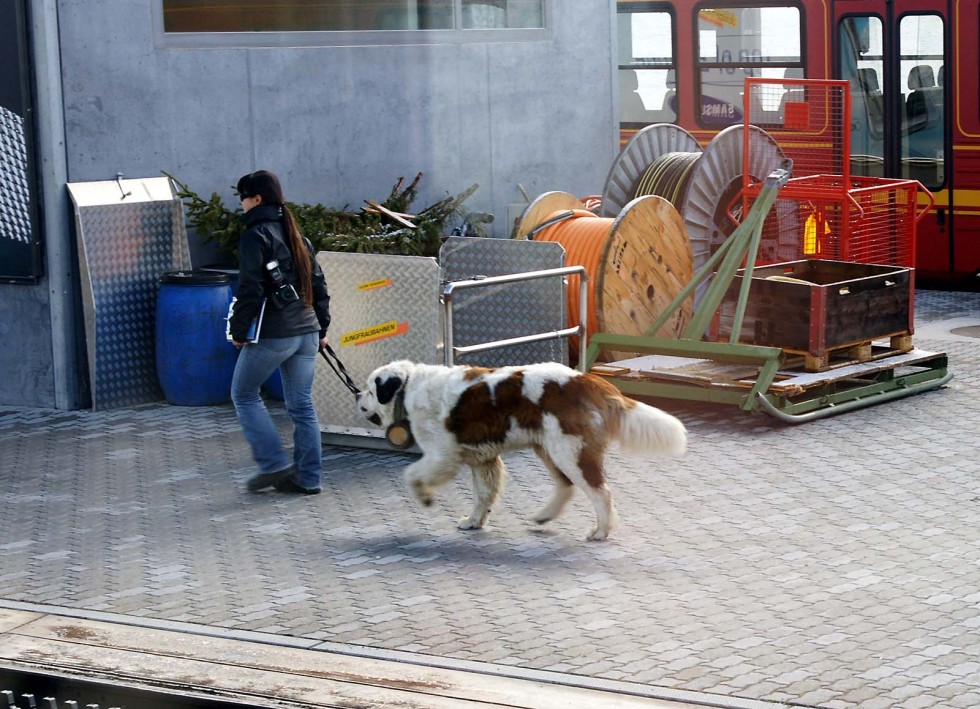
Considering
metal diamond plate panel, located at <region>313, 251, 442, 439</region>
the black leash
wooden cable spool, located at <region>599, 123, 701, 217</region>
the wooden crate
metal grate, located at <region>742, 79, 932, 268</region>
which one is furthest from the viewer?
wooden cable spool, located at <region>599, 123, 701, 217</region>

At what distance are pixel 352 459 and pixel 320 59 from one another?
4.31 m

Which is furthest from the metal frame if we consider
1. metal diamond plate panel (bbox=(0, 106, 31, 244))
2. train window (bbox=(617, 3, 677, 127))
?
train window (bbox=(617, 3, 677, 127))

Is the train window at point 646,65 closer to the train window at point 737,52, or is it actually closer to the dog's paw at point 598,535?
the train window at point 737,52

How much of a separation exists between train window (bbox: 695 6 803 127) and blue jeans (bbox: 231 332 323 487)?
9.19m

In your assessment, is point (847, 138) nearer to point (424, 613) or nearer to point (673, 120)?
point (673, 120)

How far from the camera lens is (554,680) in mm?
6215

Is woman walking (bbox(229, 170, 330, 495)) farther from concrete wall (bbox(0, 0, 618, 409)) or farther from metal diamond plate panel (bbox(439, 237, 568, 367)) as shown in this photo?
concrete wall (bbox(0, 0, 618, 409))

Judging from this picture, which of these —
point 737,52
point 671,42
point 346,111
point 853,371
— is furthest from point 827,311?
point 671,42

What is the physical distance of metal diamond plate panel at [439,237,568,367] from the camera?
11.0 m

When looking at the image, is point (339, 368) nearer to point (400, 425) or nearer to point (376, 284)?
point (376, 284)

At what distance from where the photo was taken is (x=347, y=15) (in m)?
13.3

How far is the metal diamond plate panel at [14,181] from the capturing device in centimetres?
1159

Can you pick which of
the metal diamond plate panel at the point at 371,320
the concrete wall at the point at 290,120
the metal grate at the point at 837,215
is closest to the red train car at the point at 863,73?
the metal grate at the point at 837,215

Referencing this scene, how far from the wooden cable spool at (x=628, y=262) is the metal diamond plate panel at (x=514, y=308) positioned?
109 centimetres
